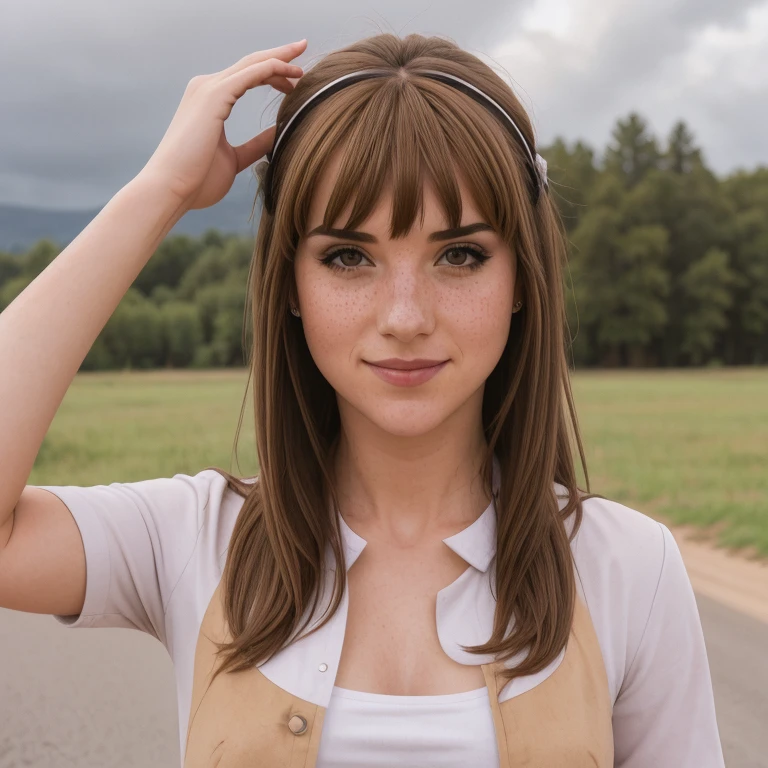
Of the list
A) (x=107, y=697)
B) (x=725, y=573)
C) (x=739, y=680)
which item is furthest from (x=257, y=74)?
(x=725, y=573)

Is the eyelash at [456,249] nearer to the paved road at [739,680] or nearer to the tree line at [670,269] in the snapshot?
the paved road at [739,680]

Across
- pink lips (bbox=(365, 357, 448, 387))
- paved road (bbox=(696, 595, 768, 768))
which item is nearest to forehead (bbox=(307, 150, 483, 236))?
pink lips (bbox=(365, 357, 448, 387))

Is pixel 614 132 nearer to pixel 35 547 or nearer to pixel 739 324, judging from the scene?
pixel 739 324

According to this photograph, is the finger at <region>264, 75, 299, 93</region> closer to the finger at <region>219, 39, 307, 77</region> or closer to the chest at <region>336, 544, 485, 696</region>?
the finger at <region>219, 39, 307, 77</region>

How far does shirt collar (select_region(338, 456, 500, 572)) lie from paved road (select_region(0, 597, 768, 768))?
2526 millimetres

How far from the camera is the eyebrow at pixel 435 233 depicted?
5.22ft

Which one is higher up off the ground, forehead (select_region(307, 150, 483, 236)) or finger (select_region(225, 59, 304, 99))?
finger (select_region(225, 59, 304, 99))

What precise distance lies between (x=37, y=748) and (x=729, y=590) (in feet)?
15.7

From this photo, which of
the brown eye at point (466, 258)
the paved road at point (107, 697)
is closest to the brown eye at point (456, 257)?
the brown eye at point (466, 258)

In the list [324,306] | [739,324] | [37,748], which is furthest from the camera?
[739,324]

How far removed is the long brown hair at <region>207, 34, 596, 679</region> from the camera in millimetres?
1584

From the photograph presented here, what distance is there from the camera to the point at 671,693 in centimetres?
161

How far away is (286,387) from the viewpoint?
192cm

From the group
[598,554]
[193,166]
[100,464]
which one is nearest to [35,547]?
[193,166]
